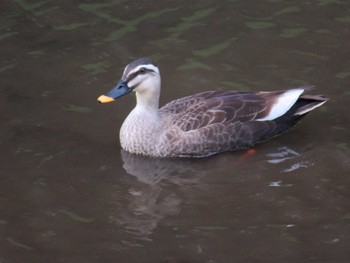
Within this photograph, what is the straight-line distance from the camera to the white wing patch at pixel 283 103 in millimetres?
9883

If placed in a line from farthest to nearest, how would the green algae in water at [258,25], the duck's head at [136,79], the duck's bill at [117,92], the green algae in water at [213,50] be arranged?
the green algae in water at [258,25] < the green algae in water at [213,50] < the duck's head at [136,79] < the duck's bill at [117,92]

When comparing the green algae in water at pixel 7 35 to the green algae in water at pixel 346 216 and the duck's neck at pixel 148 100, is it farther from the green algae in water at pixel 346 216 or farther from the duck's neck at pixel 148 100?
the green algae in water at pixel 346 216

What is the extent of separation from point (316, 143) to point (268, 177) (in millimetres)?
899

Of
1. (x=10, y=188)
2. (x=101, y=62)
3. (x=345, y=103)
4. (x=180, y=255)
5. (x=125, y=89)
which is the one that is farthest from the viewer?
(x=101, y=62)

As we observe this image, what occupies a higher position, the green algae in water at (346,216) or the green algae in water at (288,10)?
the green algae in water at (288,10)

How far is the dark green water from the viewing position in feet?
26.2

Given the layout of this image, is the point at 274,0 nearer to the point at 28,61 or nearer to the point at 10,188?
the point at 28,61

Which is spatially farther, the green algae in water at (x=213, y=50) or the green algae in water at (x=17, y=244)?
the green algae in water at (x=213, y=50)

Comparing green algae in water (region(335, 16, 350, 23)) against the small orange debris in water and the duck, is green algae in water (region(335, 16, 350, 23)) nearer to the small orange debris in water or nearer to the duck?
the duck

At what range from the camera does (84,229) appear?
815 centimetres

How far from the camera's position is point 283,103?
9.90m

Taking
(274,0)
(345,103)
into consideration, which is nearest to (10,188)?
(345,103)

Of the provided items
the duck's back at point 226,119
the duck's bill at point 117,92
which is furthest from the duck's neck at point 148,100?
the duck's bill at point 117,92

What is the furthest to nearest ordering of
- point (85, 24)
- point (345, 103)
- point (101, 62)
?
point (85, 24) → point (101, 62) → point (345, 103)
